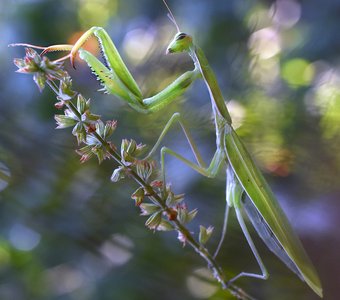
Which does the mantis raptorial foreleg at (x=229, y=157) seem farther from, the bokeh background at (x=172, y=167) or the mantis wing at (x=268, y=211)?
the bokeh background at (x=172, y=167)

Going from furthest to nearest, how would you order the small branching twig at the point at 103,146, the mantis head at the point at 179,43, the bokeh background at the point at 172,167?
the bokeh background at the point at 172,167 → the mantis head at the point at 179,43 → the small branching twig at the point at 103,146

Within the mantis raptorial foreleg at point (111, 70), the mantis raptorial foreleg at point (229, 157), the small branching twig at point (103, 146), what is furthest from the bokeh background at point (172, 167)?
the small branching twig at point (103, 146)

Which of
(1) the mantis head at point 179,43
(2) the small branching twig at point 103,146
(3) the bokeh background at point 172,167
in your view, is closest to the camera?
(2) the small branching twig at point 103,146

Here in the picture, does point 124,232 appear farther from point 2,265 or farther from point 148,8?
point 148,8

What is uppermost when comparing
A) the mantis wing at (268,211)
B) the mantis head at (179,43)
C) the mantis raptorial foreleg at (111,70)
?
the mantis raptorial foreleg at (111,70)

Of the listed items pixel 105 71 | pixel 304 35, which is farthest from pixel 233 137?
pixel 304 35

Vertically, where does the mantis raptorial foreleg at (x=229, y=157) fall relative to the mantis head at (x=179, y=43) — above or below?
below

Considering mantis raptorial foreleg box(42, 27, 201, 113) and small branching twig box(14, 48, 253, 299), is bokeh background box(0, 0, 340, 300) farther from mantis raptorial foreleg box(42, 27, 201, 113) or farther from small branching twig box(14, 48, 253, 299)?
small branching twig box(14, 48, 253, 299)
